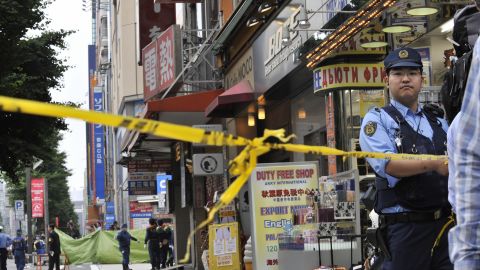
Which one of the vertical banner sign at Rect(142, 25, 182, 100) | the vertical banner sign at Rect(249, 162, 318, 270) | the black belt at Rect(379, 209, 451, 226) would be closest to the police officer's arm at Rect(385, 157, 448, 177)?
the black belt at Rect(379, 209, 451, 226)

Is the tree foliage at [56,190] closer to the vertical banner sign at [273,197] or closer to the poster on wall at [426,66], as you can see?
the vertical banner sign at [273,197]

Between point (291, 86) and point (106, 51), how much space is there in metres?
86.7

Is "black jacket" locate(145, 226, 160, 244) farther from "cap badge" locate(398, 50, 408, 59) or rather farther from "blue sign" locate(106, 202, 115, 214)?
"blue sign" locate(106, 202, 115, 214)

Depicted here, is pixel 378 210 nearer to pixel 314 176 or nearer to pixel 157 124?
pixel 157 124

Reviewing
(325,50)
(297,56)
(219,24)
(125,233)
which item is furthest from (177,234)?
(325,50)

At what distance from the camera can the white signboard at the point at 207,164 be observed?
1927 centimetres

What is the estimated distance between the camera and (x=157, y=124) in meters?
2.67

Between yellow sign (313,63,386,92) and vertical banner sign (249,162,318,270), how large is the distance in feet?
4.13

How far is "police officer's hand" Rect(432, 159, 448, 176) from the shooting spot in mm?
4433

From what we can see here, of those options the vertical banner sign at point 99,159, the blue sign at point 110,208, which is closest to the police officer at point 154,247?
the blue sign at point 110,208

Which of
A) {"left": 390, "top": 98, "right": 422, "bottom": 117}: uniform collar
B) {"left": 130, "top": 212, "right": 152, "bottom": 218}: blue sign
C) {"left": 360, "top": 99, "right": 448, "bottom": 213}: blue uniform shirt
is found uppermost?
{"left": 390, "top": 98, "right": 422, "bottom": 117}: uniform collar

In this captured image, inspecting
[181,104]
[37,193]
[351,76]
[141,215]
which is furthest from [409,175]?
[141,215]

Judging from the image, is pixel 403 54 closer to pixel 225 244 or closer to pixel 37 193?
pixel 225 244

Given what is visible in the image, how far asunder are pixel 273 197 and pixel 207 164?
7661mm
